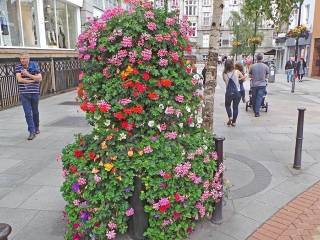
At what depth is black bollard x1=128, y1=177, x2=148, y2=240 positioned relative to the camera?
2865mm

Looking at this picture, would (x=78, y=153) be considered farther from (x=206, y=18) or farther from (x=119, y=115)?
(x=206, y=18)

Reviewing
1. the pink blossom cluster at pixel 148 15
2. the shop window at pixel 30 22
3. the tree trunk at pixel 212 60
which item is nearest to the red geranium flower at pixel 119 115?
the pink blossom cluster at pixel 148 15

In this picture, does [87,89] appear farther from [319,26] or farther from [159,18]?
[319,26]

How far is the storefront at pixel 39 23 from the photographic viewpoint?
501 inches

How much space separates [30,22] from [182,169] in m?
14.1

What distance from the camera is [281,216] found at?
356cm

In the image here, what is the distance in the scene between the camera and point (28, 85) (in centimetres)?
647

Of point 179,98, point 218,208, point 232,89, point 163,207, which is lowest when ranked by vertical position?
point 218,208

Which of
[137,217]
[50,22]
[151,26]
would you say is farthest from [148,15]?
[50,22]

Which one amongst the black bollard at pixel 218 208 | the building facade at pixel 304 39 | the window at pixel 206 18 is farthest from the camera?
the window at pixel 206 18

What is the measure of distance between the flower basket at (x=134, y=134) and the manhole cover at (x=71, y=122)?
5.23 metres

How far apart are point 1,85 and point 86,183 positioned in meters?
8.70

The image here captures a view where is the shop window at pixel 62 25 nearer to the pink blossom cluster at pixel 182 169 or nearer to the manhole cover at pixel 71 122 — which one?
the manhole cover at pixel 71 122

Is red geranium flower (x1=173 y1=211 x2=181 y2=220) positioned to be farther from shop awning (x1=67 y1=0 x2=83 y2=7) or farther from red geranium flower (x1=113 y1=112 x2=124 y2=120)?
shop awning (x1=67 y1=0 x2=83 y2=7)
